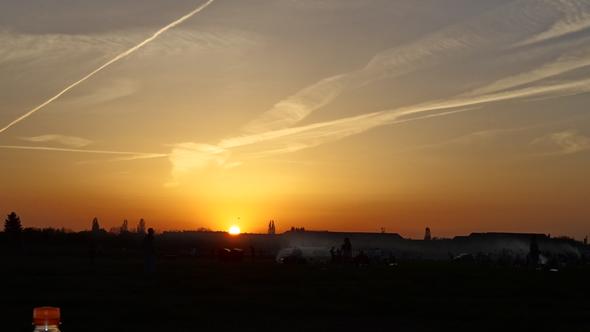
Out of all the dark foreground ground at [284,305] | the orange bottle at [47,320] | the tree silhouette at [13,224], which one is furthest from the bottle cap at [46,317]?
the tree silhouette at [13,224]

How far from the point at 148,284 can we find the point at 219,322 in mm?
15641

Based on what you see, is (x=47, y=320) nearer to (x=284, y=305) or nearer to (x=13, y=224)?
(x=284, y=305)

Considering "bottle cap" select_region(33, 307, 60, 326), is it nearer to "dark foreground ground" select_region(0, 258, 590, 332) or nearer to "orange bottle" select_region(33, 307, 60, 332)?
"orange bottle" select_region(33, 307, 60, 332)

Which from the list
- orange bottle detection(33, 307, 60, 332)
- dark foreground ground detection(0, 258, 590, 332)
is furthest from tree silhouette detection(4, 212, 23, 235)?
orange bottle detection(33, 307, 60, 332)

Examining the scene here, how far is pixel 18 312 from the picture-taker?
79.1ft

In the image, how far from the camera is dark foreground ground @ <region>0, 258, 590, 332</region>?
73.4 feet

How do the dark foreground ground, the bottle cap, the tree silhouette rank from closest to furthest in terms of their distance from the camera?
the bottle cap → the dark foreground ground → the tree silhouette

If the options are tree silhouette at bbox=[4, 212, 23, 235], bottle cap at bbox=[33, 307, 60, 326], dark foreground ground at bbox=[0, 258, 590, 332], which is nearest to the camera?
bottle cap at bbox=[33, 307, 60, 326]

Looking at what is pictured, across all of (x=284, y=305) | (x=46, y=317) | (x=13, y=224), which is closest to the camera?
(x=46, y=317)

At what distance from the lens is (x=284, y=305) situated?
1101 inches

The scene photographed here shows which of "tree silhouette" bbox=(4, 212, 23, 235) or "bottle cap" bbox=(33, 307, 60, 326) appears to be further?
"tree silhouette" bbox=(4, 212, 23, 235)

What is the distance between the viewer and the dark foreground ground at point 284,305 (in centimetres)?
2238

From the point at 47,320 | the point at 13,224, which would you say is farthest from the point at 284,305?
the point at 13,224

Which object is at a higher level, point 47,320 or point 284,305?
point 47,320
